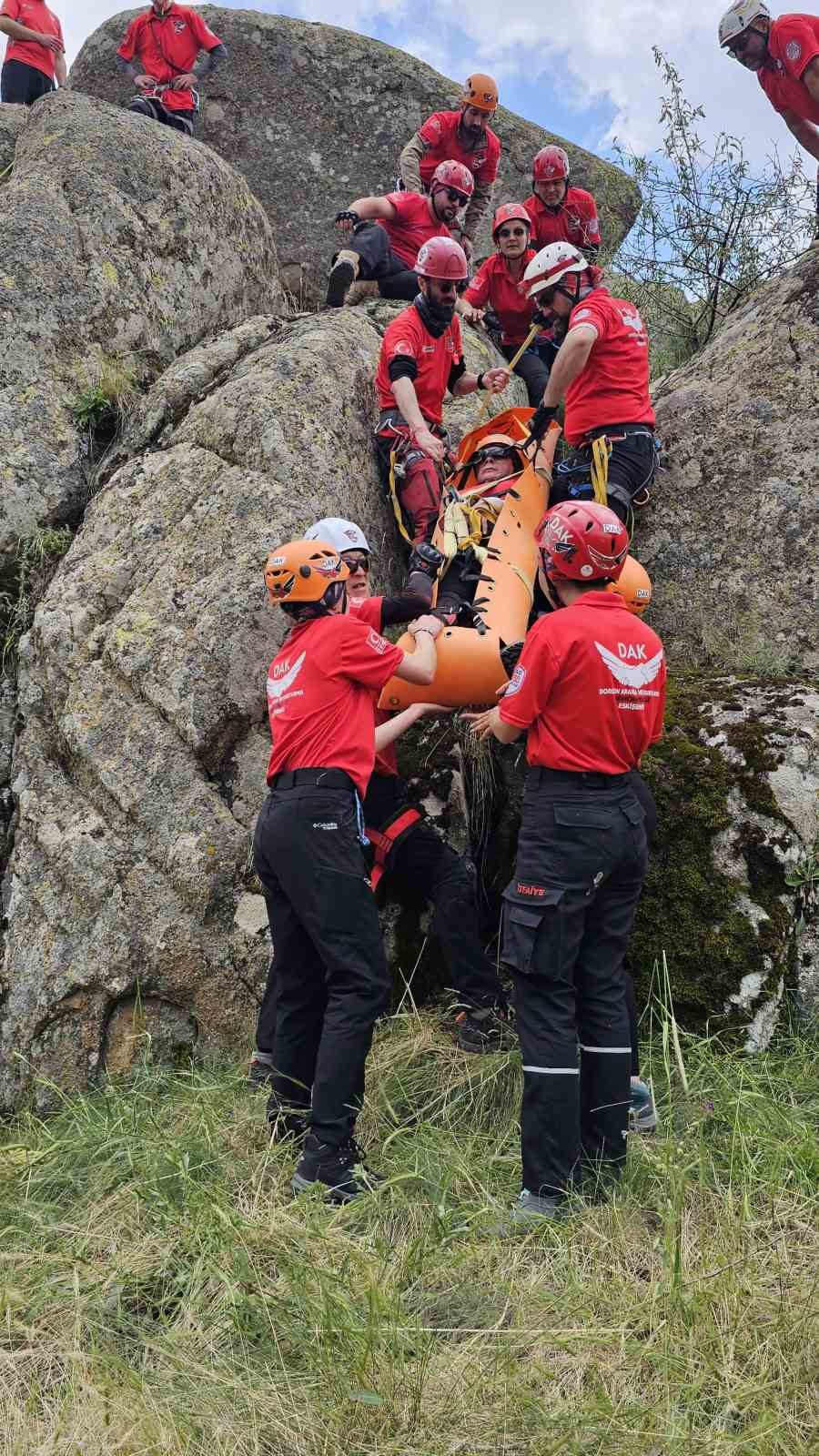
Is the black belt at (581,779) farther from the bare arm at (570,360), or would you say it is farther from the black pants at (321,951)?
the bare arm at (570,360)

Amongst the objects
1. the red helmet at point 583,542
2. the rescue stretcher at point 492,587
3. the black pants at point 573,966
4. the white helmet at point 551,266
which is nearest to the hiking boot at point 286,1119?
the black pants at point 573,966

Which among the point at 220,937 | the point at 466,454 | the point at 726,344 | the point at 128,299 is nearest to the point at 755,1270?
the point at 220,937

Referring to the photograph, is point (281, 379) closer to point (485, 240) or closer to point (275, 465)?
point (275, 465)

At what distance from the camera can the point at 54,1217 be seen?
151 inches

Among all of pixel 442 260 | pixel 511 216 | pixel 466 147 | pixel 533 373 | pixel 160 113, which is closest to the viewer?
pixel 442 260

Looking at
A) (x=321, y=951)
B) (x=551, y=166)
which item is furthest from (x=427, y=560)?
(x=551, y=166)

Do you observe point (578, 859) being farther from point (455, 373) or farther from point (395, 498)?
point (455, 373)

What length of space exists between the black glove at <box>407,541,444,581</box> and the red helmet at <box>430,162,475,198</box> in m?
3.51

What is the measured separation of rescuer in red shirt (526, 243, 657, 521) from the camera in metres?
6.05

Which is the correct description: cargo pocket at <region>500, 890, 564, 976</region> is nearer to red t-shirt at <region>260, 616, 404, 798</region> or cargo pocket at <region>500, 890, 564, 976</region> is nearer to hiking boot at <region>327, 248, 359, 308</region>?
red t-shirt at <region>260, 616, 404, 798</region>

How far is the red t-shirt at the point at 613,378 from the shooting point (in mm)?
6082

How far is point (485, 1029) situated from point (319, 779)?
1.43 m

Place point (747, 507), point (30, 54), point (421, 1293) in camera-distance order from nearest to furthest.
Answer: point (421, 1293) → point (747, 507) → point (30, 54)

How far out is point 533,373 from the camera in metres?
8.09
